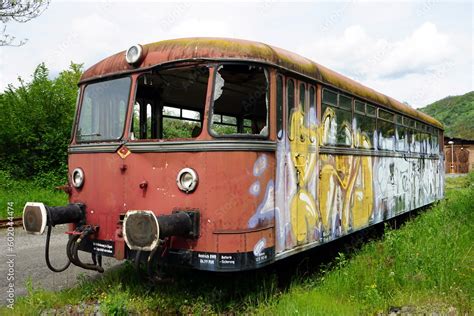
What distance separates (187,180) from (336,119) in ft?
9.52

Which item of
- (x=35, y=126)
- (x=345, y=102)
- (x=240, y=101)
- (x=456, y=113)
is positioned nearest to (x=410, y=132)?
(x=345, y=102)

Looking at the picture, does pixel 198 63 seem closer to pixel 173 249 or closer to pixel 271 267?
pixel 173 249

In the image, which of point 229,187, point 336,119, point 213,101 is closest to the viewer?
point 229,187

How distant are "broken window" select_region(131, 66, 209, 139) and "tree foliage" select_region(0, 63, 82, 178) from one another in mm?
11013

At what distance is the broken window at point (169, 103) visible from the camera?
17.5ft

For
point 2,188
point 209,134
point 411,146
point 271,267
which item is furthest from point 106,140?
point 2,188

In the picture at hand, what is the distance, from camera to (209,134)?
15.2 ft

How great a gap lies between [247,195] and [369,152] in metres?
4.10

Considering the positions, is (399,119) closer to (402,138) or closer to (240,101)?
(402,138)

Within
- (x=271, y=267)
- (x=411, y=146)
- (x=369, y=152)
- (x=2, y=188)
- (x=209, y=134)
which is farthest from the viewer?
(x=2, y=188)

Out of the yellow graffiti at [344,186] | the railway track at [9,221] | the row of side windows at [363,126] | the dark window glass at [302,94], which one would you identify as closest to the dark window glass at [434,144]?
the row of side windows at [363,126]

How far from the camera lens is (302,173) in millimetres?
5605

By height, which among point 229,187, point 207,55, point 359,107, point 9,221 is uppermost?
point 207,55

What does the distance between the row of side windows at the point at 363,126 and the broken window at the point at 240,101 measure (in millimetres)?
978
